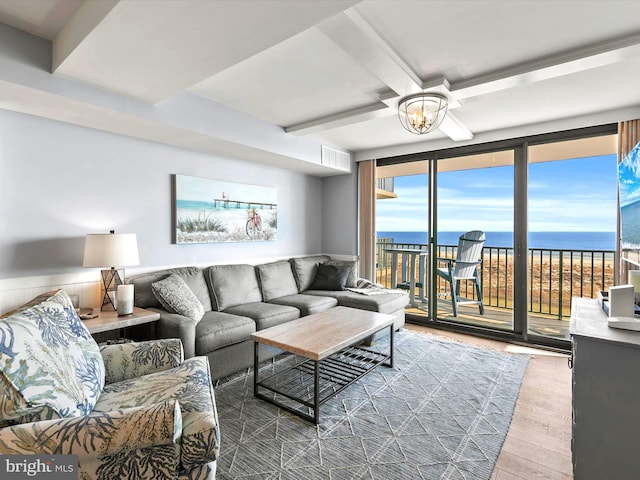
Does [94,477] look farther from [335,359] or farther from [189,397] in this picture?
[335,359]

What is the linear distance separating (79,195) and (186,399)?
7.26 ft

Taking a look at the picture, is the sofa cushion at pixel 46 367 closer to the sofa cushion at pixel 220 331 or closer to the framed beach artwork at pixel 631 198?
the sofa cushion at pixel 220 331

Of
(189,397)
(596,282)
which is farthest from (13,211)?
(596,282)

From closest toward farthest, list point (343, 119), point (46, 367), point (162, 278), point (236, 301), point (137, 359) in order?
point (46, 367) < point (137, 359) < point (162, 278) < point (343, 119) < point (236, 301)

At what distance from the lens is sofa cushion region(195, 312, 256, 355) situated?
2.60 meters

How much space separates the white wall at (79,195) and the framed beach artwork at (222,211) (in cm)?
10

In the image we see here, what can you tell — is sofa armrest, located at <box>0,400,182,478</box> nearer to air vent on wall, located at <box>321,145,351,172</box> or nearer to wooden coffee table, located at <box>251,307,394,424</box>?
wooden coffee table, located at <box>251,307,394,424</box>

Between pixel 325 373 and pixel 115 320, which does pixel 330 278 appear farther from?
pixel 115 320

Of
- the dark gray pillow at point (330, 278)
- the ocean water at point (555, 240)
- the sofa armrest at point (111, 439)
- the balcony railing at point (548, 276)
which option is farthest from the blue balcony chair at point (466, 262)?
the sofa armrest at point (111, 439)

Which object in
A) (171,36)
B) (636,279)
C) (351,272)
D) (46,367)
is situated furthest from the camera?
(351,272)

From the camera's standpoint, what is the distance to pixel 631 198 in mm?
2098

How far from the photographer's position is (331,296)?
402 centimetres

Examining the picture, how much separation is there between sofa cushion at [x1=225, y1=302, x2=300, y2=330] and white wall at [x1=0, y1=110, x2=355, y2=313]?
0.79 metres

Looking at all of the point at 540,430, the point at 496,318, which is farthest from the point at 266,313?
the point at 496,318
